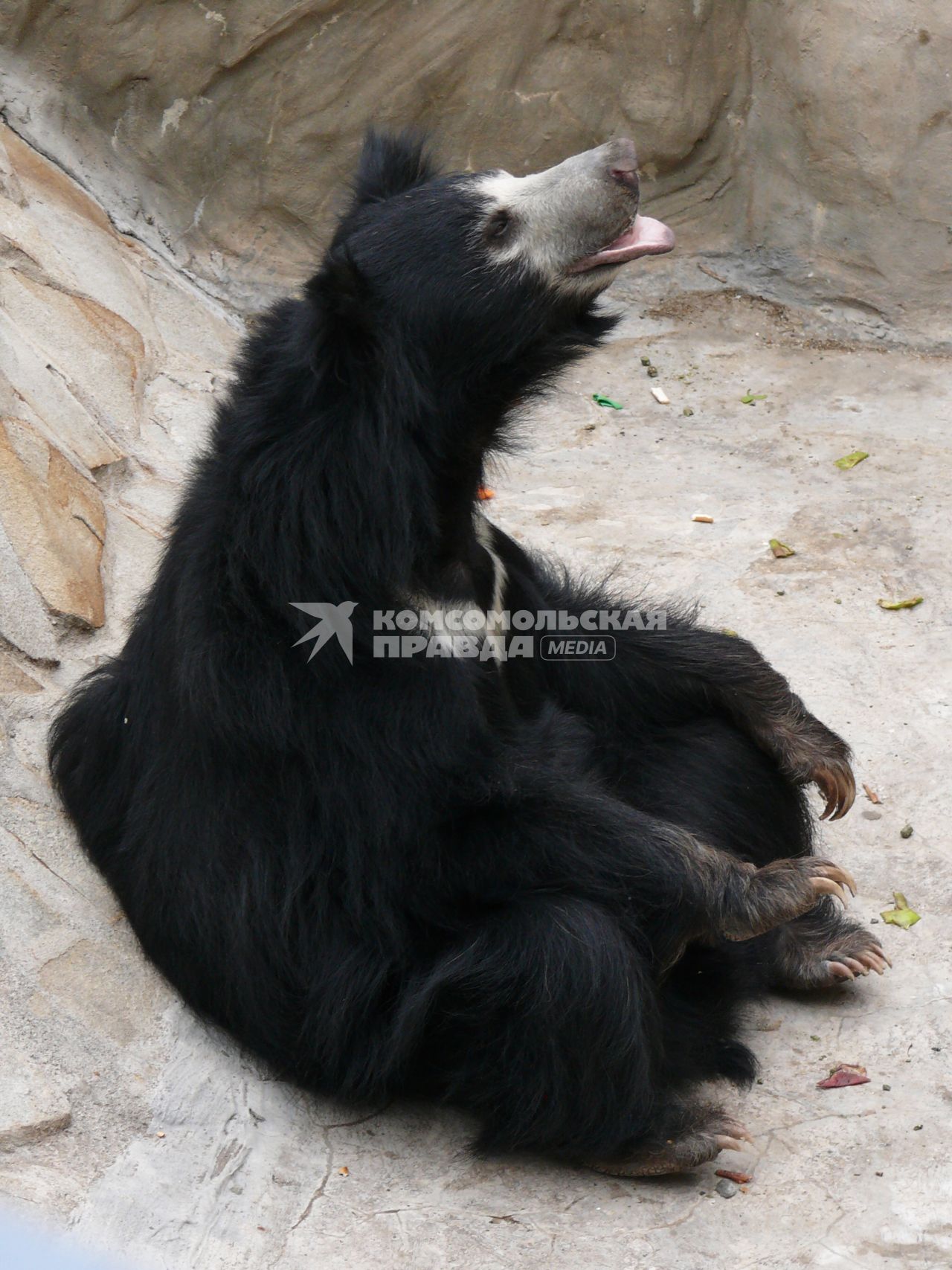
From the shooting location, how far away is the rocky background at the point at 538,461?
2.62 m

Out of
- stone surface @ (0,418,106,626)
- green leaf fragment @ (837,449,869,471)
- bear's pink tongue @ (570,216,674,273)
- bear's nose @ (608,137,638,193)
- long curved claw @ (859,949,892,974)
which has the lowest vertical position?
green leaf fragment @ (837,449,869,471)

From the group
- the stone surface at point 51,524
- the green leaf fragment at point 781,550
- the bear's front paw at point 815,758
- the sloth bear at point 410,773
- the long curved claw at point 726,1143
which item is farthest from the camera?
the green leaf fragment at point 781,550

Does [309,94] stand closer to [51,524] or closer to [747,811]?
[51,524]

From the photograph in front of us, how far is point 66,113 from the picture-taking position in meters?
5.74

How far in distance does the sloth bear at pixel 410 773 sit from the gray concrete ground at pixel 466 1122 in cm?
9

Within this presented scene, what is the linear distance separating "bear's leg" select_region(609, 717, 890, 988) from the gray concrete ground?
11 cm

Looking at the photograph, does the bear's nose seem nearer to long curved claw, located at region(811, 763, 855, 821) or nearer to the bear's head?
the bear's head

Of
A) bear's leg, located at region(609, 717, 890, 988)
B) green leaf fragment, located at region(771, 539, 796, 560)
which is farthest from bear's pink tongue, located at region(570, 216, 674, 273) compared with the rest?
green leaf fragment, located at region(771, 539, 796, 560)

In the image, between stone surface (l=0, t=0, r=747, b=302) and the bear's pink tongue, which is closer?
the bear's pink tongue

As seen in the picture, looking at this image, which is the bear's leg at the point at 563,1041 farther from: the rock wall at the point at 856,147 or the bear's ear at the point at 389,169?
the rock wall at the point at 856,147

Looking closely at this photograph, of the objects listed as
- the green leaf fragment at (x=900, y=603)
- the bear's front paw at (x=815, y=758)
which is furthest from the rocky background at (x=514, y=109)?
the bear's front paw at (x=815, y=758)

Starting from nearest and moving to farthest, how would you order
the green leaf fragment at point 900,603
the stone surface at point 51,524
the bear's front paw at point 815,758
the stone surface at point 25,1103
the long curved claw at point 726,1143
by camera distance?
the stone surface at point 25,1103 < the long curved claw at point 726,1143 < the bear's front paw at point 815,758 < the stone surface at point 51,524 < the green leaf fragment at point 900,603

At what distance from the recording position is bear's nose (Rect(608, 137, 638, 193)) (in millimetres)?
2797

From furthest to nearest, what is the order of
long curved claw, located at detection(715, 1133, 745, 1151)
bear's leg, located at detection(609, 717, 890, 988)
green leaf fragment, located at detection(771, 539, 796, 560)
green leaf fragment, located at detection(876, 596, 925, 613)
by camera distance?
green leaf fragment, located at detection(771, 539, 796, 560) < green leaf fragment, located at detection(876, 596, 925, 613) < bear's leg, located at detection(609, 717, 890, 988) < long curved claw, located at detection(715, 1133, 745, 1151)
